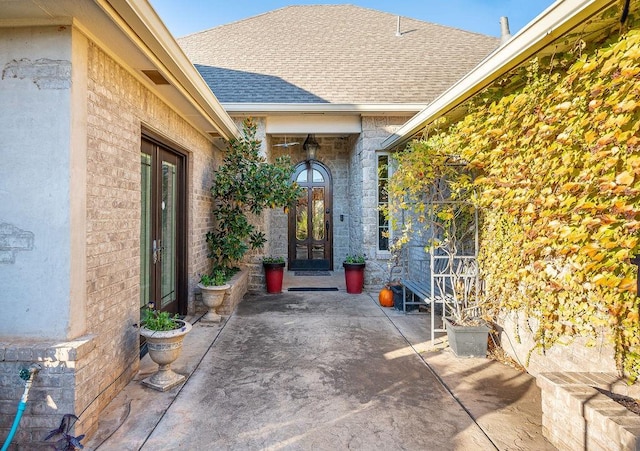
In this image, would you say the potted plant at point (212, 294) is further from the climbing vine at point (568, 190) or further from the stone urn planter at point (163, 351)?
the climbing vine at point (568, 190)

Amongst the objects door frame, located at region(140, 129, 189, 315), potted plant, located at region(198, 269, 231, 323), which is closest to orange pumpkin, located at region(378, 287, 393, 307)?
potted plant, located at region(198, 269, 231, 323)

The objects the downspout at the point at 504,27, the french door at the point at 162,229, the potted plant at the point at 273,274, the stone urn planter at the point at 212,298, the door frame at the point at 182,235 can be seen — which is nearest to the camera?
the french door at the point at 162,229

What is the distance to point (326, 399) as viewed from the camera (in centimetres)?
276

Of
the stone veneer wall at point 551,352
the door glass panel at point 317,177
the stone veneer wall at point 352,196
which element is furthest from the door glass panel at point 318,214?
the stone veneer wall at point 551,352

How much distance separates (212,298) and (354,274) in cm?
261

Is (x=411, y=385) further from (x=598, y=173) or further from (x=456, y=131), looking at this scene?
(x=456, y=131)

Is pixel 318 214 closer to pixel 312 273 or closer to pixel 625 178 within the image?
pixel 312 273

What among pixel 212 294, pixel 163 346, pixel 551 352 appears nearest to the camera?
pixel 163 346

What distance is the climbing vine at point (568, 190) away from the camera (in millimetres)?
1977

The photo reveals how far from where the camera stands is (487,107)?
3508 mm

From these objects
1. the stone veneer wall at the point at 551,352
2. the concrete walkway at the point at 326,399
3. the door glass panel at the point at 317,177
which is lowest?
the concrete walkway at the point at 326,399

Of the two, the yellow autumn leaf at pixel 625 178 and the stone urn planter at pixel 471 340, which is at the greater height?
the yellow autumn leaf at pixel 625 178

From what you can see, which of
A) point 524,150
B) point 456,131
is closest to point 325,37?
point 456,131

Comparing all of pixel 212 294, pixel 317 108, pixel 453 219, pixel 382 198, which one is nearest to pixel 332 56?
pixel 317 108
